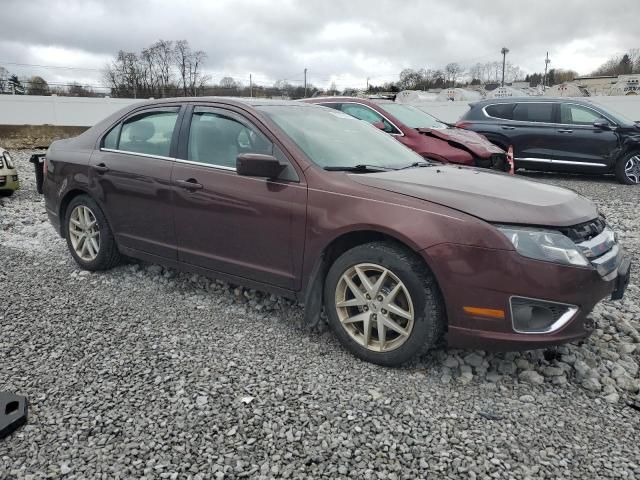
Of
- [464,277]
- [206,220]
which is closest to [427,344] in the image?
[464,277]

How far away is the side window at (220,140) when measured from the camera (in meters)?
3.54

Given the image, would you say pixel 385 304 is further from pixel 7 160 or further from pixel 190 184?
pixel 7 160

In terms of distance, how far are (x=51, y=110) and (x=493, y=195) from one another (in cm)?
2016

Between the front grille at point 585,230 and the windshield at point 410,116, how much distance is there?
5175 mm

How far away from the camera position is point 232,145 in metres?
3.66

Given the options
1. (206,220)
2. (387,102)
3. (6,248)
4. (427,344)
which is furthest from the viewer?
(387,102)

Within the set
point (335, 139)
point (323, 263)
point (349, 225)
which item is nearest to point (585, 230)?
point (349, 225)

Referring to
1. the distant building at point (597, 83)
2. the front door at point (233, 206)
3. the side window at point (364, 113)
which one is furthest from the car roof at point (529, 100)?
the distant building at point (597, 83)

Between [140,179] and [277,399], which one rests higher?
[140,179]

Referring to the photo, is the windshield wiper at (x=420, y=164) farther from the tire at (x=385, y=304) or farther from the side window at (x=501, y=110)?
the side window at (x=501, y=110)

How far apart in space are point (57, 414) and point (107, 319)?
1.17 meters

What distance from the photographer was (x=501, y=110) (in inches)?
416

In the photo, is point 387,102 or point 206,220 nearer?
point 206,220

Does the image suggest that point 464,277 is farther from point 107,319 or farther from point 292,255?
point 107,319
